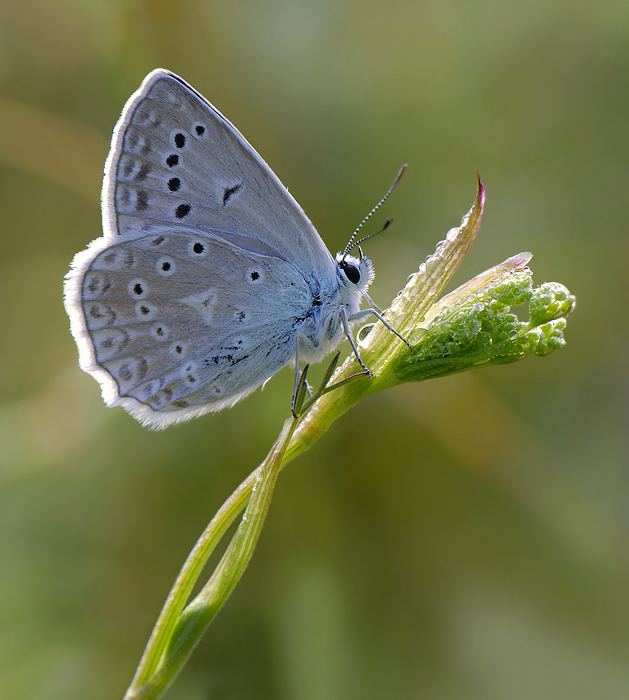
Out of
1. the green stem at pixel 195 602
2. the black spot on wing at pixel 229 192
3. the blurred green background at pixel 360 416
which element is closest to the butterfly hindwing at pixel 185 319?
the black spot on wing at pixel 229 192

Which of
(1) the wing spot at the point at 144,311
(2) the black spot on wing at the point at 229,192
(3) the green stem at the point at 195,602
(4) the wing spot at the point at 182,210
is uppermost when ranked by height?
(2) the black spot on wing at the point at 229,192

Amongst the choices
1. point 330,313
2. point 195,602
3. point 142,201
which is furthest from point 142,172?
point 195,602

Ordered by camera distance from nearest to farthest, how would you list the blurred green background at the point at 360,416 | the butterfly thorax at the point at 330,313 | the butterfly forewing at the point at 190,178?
the butterfly forewing at the point at 190,178 → the butterfly thorax at the point at 330,313 → the blurred green background at the point at 360,416

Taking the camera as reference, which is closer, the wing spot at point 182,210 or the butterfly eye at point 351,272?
the wing spot at point 182,210

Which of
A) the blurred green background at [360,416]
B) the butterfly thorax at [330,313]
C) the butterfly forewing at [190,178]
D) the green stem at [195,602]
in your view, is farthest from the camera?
the blurred green background at [360,416]

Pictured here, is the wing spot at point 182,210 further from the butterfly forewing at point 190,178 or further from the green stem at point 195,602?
the green stem at point 195,602

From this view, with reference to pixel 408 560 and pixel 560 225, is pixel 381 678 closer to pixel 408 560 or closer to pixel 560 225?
pixel 408 560

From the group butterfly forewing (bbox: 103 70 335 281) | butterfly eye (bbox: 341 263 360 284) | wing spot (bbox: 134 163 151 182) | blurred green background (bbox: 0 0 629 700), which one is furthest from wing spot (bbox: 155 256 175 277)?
blurred green background (bbox: 0 0 629 700)
